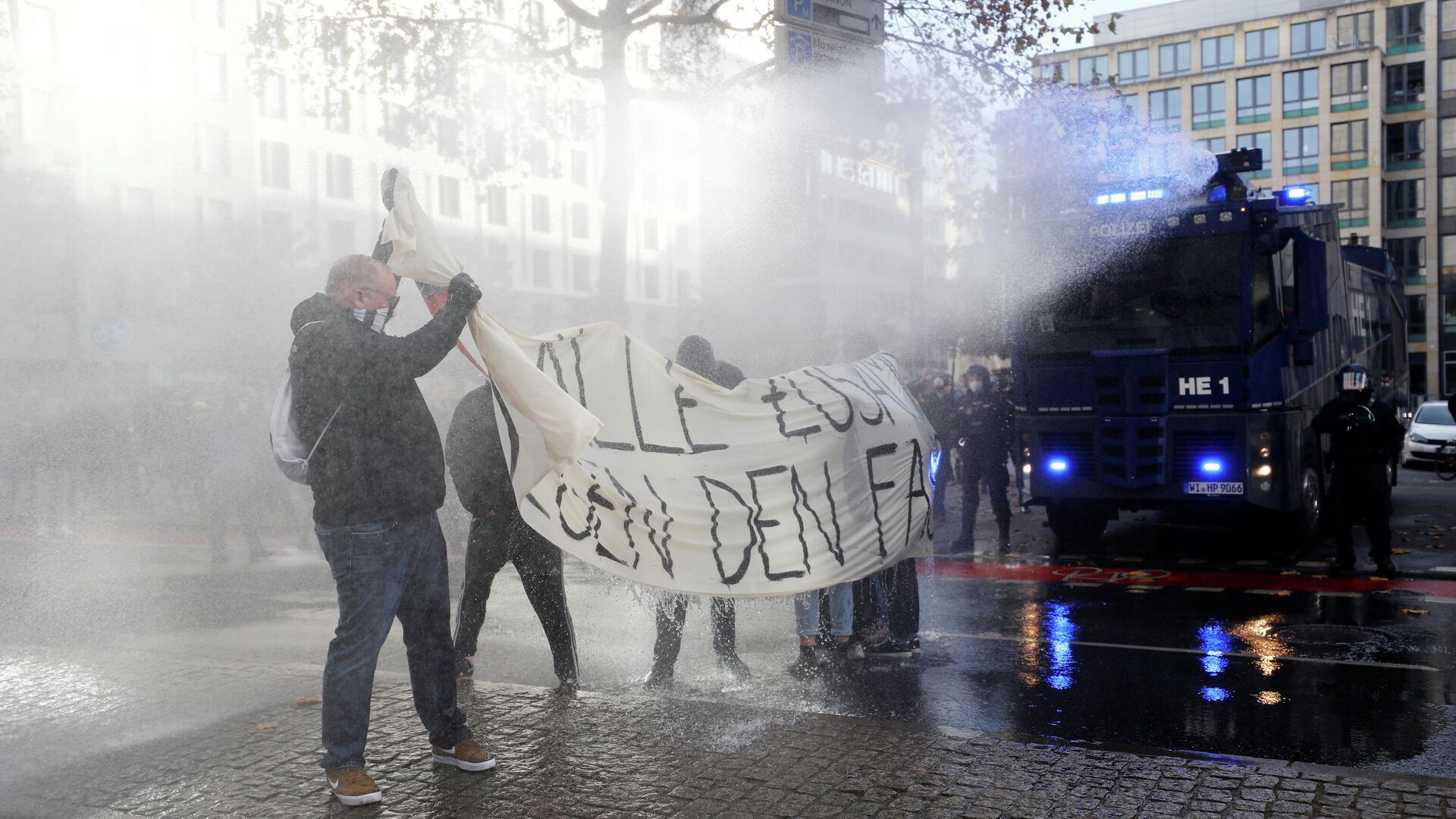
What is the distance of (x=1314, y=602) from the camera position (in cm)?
854

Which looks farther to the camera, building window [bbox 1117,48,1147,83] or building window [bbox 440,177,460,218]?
building window [bbox 1117,48,1147,83]

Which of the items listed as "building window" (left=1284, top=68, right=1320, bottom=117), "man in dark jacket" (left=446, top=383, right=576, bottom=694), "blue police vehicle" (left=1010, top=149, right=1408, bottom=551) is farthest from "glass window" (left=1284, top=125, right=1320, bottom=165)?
"man in dark jacket" (left=446, top=383, right=576, bottom=694)

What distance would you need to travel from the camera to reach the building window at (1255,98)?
6256 cm

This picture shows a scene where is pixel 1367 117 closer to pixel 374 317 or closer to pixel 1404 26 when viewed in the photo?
pixel 1404 26

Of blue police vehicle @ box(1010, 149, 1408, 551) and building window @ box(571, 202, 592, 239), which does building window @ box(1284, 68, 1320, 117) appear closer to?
building window @ box(571, 202, 592, 239)

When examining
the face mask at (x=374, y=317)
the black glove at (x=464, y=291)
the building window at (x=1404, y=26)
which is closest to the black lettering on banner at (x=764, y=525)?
the black glove at (x=464, y=291)

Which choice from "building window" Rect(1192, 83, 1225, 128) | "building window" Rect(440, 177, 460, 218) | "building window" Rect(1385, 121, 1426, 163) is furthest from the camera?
"building window" Rect(1192, 83, 1225, 128)

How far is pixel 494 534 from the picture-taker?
603 centimetres

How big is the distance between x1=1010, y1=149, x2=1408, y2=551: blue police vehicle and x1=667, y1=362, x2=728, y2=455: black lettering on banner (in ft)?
19.3

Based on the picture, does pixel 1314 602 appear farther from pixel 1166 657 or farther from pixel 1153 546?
pixel 1153 546

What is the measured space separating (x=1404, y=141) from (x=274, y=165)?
211 feet

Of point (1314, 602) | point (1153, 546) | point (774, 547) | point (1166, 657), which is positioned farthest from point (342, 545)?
point (1153, 546)

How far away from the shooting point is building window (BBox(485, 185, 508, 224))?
53.9ft

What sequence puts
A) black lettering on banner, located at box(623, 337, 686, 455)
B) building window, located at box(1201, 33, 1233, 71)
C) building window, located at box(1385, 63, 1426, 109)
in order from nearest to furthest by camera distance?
black lettering on banner, located at box(623, 337, 686, 455), building window, located at box(1385, 63, 1426, 109), building window, located at box(1201, 33, 1233, 71)
